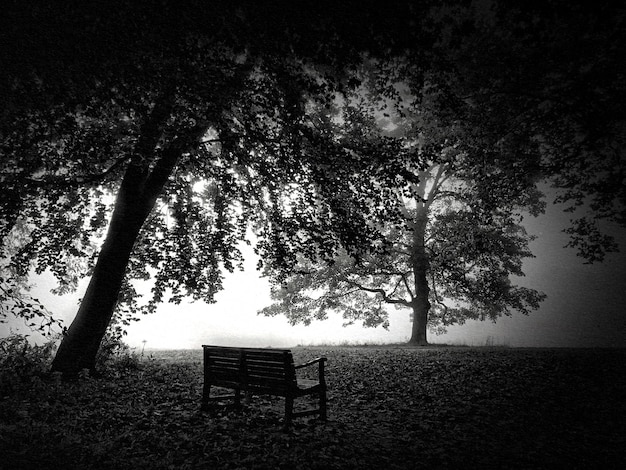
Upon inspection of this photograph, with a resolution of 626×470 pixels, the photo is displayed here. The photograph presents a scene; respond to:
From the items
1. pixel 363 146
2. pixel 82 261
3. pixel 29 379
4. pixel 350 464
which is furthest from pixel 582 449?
pixel 82 261

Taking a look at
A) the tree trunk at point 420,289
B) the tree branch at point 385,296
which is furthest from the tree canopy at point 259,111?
the tree branch at point 385,296

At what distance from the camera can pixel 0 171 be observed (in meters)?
6.09

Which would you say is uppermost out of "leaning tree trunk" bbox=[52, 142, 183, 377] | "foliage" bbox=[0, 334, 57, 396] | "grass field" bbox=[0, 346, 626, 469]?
"leaning tree trunk" bbox=[52, 142, 183, 377]

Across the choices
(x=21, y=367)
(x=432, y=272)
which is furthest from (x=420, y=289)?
(x=21, y=367)

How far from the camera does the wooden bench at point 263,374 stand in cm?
503

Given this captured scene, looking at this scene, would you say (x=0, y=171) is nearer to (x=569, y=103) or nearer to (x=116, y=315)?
(x=116, y=315)

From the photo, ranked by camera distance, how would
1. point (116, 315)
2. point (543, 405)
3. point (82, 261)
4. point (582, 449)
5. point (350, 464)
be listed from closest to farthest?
point (350, 464), point (582, 449), point (543, 405), point (116, 315), point (82, 261)

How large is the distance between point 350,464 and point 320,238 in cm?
439

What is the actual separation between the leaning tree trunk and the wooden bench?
338cm

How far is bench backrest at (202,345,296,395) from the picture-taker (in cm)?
507

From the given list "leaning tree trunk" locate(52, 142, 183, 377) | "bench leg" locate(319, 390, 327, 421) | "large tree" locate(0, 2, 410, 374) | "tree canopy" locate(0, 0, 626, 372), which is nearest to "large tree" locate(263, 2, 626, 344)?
"tree canopy" locate(0, 0, 626, 372)

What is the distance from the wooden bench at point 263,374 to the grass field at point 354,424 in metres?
0.42

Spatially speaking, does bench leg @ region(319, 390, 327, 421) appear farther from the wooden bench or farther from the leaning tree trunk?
the leaning tree trunk

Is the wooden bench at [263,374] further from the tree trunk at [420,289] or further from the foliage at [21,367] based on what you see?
the tree trunk at [420,289]
